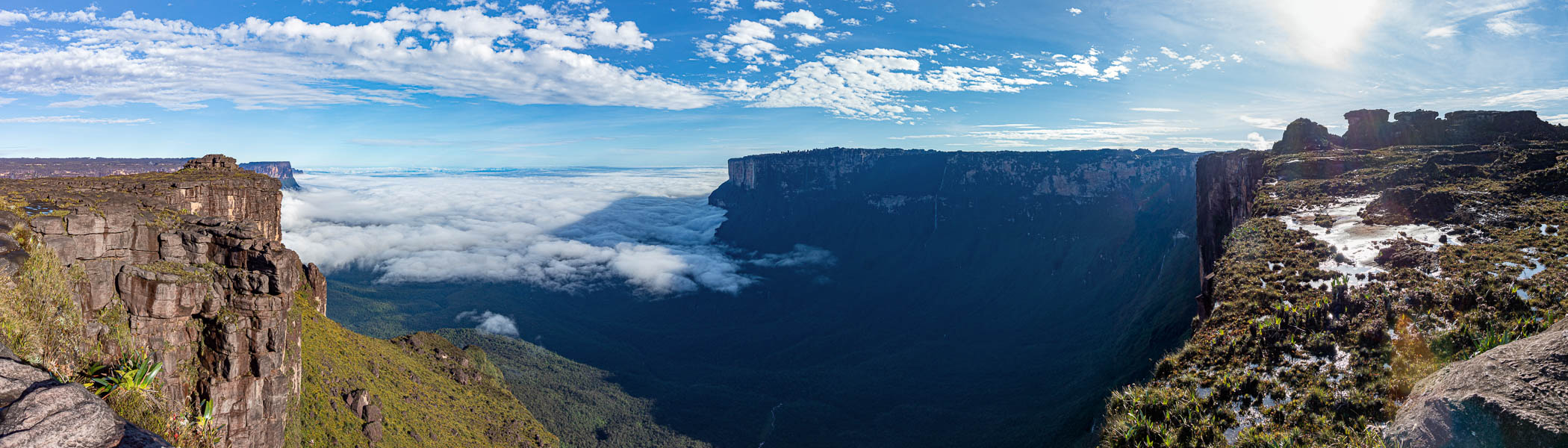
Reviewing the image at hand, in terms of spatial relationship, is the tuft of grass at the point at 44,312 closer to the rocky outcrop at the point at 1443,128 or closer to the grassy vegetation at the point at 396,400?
the grassy vegetation at the point at 396,400

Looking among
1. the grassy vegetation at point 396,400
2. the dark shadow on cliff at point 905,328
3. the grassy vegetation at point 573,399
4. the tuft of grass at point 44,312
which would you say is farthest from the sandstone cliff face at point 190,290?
the grassy vegetation at point 573,399

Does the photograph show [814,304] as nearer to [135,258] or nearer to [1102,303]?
[1102,303]

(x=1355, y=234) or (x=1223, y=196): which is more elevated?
(x=1223, y=196)

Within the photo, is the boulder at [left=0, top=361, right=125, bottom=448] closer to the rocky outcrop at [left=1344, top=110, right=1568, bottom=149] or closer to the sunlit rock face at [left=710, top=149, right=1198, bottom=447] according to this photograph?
the sunlit rock face at [left=710, top=149, right=1198, bottom=447]

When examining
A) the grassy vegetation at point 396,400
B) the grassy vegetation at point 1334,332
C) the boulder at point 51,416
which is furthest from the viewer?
the grassy vegetation at point 396,400

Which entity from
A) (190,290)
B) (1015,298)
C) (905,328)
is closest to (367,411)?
(190,290)

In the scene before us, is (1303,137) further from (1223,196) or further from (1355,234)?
(1355,234)

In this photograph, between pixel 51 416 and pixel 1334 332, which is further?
pixel 1334 332
